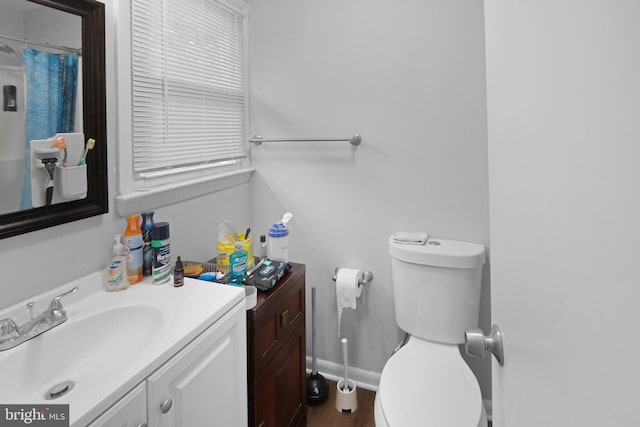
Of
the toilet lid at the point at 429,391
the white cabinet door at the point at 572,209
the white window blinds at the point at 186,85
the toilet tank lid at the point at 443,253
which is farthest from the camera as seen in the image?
the toilet tank lid at the point at 443,253

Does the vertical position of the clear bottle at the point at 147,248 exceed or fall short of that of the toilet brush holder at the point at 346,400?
it exceeds it

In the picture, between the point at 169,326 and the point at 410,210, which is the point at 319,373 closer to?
the point at 410,210

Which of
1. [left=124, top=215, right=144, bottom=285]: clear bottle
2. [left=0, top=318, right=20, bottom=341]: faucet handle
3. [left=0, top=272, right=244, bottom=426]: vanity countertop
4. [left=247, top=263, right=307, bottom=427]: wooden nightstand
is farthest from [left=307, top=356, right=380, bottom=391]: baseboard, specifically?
[left=0, top=318, right=20, bottom=341]: faucet handle

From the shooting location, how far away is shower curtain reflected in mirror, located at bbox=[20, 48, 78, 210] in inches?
41.0

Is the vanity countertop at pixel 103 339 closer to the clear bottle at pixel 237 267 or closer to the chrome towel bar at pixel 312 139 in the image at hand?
the clear bottle at pixel 237 267

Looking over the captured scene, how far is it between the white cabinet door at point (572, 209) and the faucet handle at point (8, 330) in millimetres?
1173

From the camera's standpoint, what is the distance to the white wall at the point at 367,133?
1690mm

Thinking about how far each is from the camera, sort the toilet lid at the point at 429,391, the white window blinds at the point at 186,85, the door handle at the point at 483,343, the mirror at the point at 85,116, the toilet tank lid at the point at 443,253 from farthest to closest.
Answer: the toilet tank lid at the point at 443,253 < the white window blinds at the point at 186,85 < the toilet lid at the point at 429,391 < the mirror at the point at 85,116 < the door handle at the point at 483,343

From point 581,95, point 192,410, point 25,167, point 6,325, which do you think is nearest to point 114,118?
point 25,167

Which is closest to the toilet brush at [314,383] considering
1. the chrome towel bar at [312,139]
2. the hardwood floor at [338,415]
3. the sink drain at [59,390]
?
the hardwood floor at [338,415]

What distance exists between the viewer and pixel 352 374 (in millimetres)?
2068

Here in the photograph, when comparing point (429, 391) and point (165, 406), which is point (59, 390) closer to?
point (165, 406)

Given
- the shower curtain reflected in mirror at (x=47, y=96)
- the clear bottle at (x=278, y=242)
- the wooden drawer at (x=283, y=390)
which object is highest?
the shower curtain reflected in mirror at (x=47, y=96)

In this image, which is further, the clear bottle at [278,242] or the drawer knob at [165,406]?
the clear bottle at [278,242]
